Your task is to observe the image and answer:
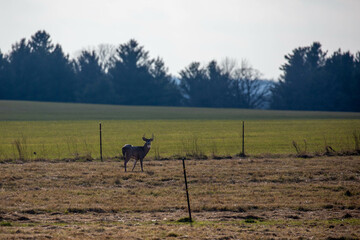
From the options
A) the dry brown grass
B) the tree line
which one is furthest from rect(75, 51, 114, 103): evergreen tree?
the dry brown grass

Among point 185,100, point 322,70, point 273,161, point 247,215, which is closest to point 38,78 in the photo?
point 185,100

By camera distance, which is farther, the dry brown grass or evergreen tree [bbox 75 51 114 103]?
evergreen tree [bbox 75 51 114 103]

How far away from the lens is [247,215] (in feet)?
47.3

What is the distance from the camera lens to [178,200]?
16719 millimetres

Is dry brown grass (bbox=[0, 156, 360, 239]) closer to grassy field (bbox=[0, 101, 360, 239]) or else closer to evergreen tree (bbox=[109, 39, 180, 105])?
grassy field (bbox=[0, 101, 360, 239])

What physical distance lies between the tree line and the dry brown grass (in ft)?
319

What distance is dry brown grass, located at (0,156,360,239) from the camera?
12672 mm

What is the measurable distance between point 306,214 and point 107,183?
7786 mm

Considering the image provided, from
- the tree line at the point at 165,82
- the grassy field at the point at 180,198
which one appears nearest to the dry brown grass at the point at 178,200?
the grassy field at the point at 180,198

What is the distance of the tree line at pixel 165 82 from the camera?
120 meters

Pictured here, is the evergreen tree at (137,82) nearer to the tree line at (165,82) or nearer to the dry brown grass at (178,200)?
the tree line at (165,82)

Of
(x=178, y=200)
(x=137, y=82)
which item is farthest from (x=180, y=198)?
(x=137, y=82)

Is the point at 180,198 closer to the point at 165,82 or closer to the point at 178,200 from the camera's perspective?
the point at 178,200

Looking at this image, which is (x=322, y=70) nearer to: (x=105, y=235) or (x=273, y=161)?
(x=273, y=161)
